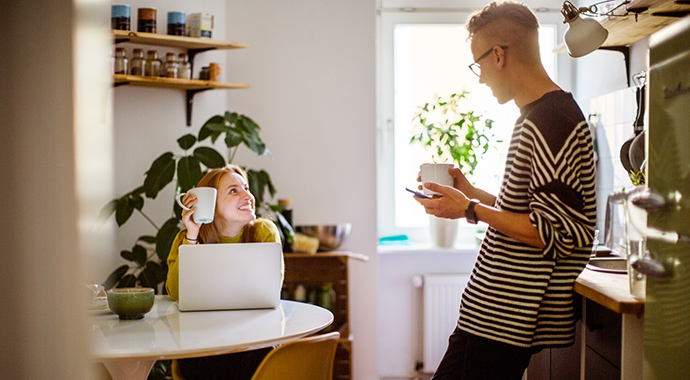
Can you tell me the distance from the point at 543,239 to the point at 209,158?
71.0 inches

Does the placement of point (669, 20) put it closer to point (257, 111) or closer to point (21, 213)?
point (257, 111)

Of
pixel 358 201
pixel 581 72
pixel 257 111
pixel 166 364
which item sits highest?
pixel 581 72

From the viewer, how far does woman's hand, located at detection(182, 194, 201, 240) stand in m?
1.92

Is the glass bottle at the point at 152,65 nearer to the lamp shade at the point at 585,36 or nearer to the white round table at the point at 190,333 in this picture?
the white round table at the point at 190,333

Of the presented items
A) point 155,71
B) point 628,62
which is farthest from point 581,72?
point 155,71

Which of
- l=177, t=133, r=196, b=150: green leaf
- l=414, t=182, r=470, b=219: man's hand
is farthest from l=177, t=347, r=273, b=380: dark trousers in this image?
l=177, t=133, r=196, b=150: green leaf

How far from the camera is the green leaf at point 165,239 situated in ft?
8.84

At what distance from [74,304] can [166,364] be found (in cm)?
262

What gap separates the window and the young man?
211 centimetres

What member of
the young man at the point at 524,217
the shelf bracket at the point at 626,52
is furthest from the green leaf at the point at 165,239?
the shelf bracket at the point at 626,52

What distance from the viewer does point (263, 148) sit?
2939 mm

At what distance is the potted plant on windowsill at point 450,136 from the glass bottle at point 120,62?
158 centimetres

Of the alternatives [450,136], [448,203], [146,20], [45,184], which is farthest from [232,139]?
[45,184]

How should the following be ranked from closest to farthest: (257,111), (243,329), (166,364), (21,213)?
1. (21,213)
2. (243,329)
3. (166,364)
4. (257,111)
